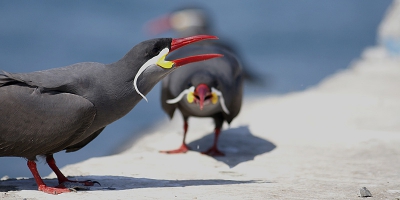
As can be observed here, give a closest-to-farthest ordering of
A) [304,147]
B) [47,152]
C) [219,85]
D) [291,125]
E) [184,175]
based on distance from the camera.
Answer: [47,152], [184,175], [219,85], [304,147], [291,125]

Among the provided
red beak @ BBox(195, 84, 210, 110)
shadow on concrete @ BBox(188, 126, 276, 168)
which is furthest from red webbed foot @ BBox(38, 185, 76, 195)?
shadow on concrete @ BBox(188, 126, 276, 168)

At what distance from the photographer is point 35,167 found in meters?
4.95

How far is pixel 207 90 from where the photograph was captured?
6918mm

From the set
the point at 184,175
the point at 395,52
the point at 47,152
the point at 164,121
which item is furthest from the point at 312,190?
the point at 395,52

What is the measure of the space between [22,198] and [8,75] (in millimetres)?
921

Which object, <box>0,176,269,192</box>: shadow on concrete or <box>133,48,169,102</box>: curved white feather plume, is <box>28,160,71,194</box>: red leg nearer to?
<box>0,176,269,192</box>: shadow on concrete

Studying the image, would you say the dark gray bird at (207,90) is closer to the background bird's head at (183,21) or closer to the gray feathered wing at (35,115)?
the gray feathered wing at (35,115)

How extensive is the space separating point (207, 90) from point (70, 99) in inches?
95.8

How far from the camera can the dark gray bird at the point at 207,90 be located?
701 cm

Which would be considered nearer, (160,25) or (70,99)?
(70,99)

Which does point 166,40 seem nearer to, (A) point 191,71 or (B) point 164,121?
(A) point 191,71

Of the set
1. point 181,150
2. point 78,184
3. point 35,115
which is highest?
point 181,150

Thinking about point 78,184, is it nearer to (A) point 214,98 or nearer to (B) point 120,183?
(B) point 120,183

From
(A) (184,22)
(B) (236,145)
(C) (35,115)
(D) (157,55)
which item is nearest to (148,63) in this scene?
(D) (157,55)
